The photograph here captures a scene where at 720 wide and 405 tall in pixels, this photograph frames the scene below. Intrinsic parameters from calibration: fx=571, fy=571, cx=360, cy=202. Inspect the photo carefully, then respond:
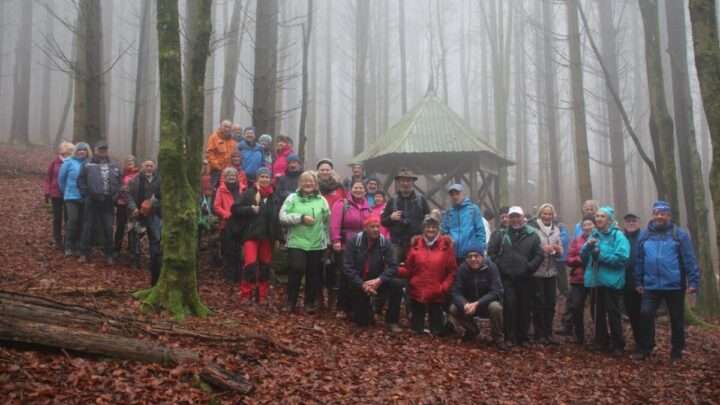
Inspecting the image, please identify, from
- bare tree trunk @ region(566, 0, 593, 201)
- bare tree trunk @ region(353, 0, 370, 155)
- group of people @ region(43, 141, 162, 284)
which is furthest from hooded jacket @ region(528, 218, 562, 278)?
bare tree trunk @ region(353, 0, 370, 155)

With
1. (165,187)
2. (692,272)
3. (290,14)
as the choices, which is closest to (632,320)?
(692,272)

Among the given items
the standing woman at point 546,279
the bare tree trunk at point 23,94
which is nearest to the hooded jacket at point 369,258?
the standing woman at point 546,279

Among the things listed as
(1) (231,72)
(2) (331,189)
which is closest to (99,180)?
(2) (331,189)

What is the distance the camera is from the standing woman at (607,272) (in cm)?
707

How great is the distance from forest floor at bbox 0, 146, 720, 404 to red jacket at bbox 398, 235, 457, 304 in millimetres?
532

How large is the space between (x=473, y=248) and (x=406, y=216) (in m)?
0.97

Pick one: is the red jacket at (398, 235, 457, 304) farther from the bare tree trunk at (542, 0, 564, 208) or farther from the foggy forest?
the bare tree trunk at (542, 0, 564, 208)

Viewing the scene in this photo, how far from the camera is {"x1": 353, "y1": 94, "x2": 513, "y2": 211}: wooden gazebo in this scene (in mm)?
14531

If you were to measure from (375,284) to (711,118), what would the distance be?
4.27m

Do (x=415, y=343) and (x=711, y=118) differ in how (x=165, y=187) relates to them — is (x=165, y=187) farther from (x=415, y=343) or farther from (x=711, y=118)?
(x=711, y=118)

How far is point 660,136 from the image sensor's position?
9961mm

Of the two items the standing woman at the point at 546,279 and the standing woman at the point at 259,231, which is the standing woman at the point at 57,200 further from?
the standing woman at the point at 546,279

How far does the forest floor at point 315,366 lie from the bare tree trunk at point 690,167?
150 centimetres

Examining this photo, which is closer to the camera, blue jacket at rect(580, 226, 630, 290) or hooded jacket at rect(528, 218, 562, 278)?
blue jacket at rect(580, 226, 630, 290)
